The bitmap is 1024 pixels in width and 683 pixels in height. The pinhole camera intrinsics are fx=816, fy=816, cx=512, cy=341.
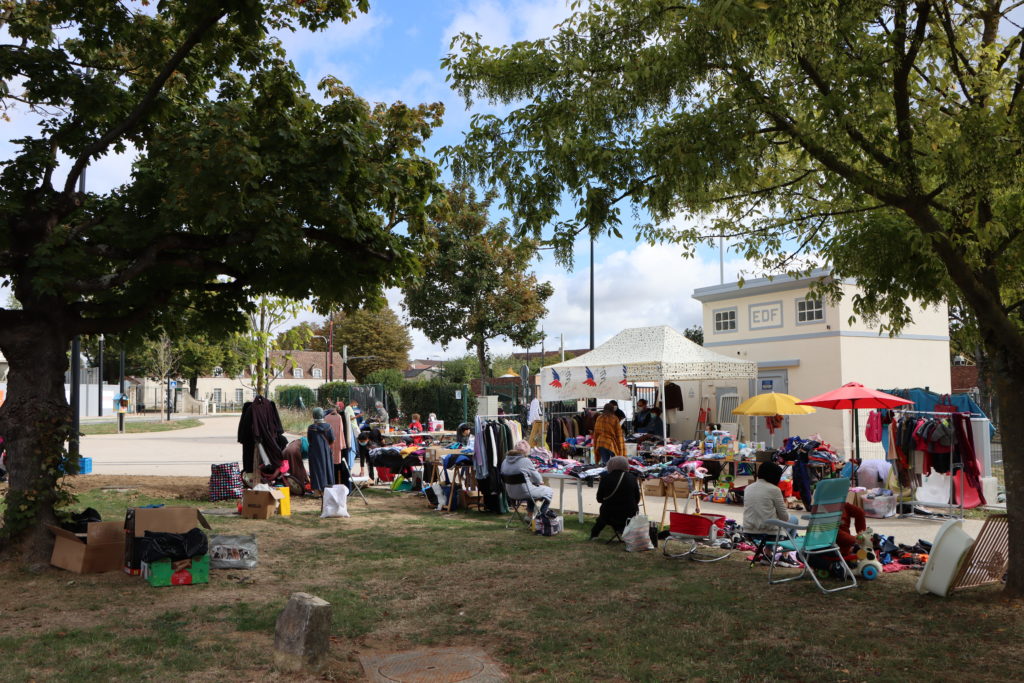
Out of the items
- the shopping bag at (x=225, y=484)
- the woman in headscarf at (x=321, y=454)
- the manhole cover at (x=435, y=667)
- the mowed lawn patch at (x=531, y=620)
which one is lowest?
the manhole cover at (x=435, y=667)

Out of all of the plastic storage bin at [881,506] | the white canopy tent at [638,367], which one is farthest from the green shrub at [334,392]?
the plastic storage bin at [881,506]

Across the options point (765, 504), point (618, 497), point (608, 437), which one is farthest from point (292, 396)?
point (765, 504)

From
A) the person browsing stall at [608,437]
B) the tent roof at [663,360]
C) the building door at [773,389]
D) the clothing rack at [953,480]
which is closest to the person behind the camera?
the clothing rack at [953,480]

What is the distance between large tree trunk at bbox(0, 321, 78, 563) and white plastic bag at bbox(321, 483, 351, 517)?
4177 mm

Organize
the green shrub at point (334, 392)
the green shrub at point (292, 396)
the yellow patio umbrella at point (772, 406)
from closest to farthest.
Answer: the yellow patio umbrella at point (772, 406) → the green shrub at point (334, 392) → the green shrub at point (292, 396)

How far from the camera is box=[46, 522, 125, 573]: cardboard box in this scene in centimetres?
785

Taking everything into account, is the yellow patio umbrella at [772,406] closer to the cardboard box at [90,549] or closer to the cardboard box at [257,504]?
the cardboard box at [257,504]

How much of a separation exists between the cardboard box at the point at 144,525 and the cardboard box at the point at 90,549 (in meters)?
0.10

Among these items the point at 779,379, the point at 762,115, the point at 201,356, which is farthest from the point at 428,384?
the point at 201,356

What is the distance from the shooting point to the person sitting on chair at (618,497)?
9727 millimetres

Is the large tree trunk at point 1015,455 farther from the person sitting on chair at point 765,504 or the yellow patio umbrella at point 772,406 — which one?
the yellow patio umbrella at point 772,406

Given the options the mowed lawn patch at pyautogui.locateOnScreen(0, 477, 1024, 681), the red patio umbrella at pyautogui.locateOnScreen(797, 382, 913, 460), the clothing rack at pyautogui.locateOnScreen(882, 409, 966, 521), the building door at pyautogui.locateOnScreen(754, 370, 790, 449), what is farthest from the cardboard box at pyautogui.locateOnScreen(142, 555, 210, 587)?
the building door at pyautogui.locateOnScreen(754, 370, 790, 449)

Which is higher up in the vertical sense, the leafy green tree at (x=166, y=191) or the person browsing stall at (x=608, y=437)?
the leafy green tree at (x=166, y=191)

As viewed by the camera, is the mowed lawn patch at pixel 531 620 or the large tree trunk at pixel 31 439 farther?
the large tree trunk at pixel 31 439
